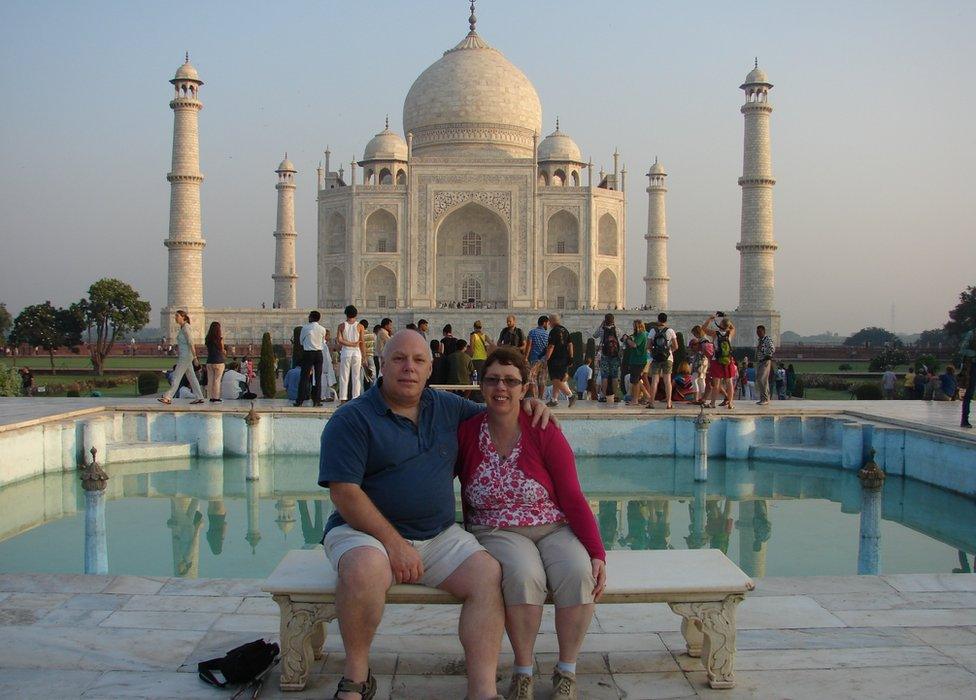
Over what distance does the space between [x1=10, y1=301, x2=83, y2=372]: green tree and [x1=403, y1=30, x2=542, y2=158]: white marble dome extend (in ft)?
41.0

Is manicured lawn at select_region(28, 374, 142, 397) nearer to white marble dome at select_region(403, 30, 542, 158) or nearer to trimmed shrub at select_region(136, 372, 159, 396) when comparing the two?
trimmed shrub at select_region(136, 372, 159, 396)

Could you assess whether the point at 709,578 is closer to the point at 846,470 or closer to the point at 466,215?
the point at 846,470

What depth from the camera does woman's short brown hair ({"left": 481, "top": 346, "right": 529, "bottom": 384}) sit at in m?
2.89

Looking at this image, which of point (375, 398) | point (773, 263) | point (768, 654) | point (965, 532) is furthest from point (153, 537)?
point (773, 263)

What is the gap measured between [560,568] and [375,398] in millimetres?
732

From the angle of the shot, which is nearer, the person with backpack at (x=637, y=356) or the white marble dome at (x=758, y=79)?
the person with backpack at (x=637, y=356)

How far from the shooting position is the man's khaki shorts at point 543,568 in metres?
2.63

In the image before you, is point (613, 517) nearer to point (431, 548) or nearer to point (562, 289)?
point (431, 548)

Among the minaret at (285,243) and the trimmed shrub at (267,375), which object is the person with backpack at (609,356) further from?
the minaret at (285,243)

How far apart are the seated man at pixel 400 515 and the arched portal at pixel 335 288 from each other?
27.7 m

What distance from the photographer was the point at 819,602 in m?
3.54

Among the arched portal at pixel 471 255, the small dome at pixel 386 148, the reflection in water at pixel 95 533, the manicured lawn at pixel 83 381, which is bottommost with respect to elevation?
the reflection in water at pixel 95 533

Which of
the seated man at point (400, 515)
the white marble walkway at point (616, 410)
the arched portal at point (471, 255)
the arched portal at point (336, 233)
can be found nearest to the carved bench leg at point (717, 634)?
the seated man at point (400, 515)

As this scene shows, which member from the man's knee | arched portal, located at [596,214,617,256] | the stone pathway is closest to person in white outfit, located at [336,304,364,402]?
the stone pathway
